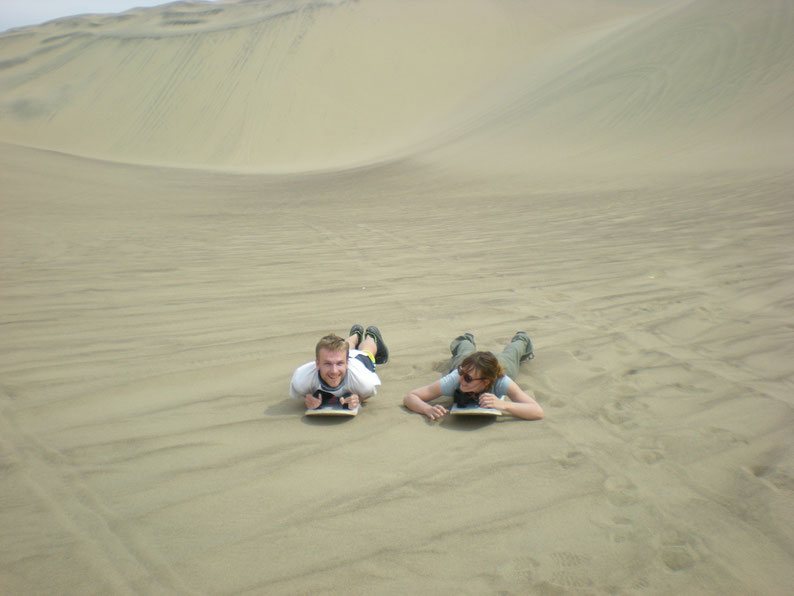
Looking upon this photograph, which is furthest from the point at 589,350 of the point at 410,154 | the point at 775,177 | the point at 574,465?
the point at 410,154

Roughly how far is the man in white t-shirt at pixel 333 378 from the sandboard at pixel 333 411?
26mm

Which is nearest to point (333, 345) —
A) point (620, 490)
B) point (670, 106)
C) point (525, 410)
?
point (525, 410)

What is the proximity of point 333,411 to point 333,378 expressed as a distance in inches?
6.8

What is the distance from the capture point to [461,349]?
3.74 metres

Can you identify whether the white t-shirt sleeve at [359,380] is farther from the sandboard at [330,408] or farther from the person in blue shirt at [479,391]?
the person in blue shirt at [479,391]

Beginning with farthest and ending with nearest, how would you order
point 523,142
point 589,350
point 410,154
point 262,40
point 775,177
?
1. point 262,40
2. point 410,154
3. point 523,142
4. point 775,177
5. point 589,350

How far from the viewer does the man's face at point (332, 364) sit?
316cm

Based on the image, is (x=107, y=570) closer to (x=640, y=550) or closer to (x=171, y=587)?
(x=171, y=587)

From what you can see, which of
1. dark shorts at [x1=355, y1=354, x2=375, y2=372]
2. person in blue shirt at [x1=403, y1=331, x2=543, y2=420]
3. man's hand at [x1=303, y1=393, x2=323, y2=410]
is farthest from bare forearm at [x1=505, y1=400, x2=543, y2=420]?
man's hand at [x1=303, y1=393, x2=323, y2=410]

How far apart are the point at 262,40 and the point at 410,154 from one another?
65.9ft

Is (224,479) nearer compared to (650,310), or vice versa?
(224,479)

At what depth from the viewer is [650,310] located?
4.73 m

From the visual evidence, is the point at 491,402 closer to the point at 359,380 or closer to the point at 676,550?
the point at 359,380

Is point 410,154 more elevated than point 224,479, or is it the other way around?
point 410,154
